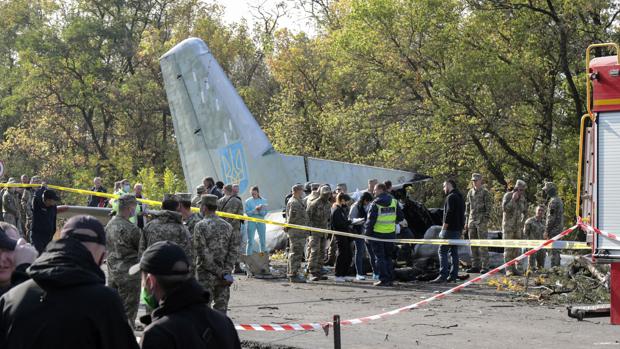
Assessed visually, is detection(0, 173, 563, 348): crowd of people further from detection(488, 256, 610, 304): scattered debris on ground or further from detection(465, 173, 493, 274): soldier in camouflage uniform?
detection(488, 256, 610, 304): scattered debris on ground

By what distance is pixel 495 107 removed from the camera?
2612cm

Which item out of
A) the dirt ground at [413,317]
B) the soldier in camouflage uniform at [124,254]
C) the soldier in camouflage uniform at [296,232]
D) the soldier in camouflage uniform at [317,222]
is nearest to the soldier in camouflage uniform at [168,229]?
the soldier in camouflage uniform at [124,254]

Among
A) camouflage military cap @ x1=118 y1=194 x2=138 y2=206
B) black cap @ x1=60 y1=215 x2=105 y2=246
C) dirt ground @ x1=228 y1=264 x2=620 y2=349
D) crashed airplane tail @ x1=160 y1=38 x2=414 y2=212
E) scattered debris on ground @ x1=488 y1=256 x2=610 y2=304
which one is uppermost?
crashed airplane tail @ x1=160 y1=38 x2=414 y2=212

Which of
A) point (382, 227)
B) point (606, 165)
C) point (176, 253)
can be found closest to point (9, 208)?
point (382, 227)

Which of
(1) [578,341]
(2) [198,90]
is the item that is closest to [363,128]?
(2) [198,90]

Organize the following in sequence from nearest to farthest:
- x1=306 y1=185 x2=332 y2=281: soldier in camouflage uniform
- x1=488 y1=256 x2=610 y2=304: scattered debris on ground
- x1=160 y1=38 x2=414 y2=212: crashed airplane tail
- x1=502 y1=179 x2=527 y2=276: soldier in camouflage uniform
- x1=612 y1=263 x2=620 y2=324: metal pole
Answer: x1=612 y1=263 x2=620 y2=324: metal pole
x1=488 y1=256 x2=610 y2=304: scattered debris on ground
x1=306 y1=185 x2=332 y2=281: soldier in camouflage uniform
x1=502 y1=179 x2=527 y2=276: soldier in camouflage uniform
x1=160 y1=38 x2=414 y2=212: crashed airplane tail

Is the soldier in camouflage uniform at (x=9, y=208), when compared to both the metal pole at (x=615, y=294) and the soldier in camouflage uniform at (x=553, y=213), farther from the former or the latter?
the metal pole at (x=615, y=294)

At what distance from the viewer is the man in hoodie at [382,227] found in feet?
50.8

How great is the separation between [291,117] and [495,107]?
13.4 meters

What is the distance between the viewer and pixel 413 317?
38.8ft

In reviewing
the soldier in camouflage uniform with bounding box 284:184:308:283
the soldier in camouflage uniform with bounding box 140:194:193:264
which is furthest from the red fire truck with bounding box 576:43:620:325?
the soldier in camouflage uniform with bounding box 284:184:308:283

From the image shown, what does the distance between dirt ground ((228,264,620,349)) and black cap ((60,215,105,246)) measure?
211 inches

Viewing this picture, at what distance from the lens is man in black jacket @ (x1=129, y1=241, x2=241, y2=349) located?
3.80 meters

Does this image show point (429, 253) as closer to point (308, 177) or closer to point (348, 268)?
point (348, 268)
